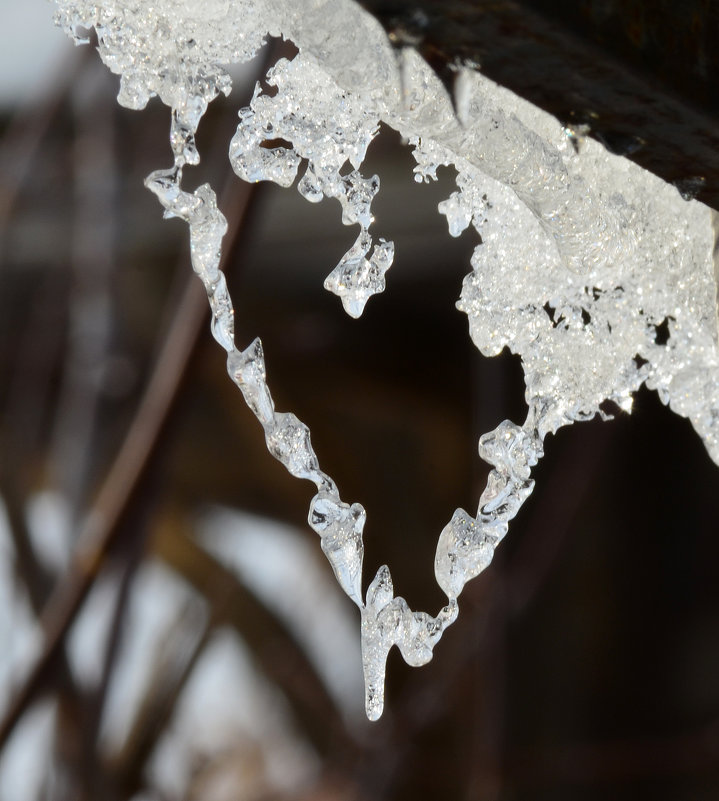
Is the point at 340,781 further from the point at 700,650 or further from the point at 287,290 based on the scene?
the point at 287,290

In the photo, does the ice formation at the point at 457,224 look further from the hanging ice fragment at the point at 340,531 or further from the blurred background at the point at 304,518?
the blurred background at the point at 304,518

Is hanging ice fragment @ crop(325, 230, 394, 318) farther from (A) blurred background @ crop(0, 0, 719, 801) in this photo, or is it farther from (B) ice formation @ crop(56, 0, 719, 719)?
(A) blurred background @ crop(0, 0, 719, 801)

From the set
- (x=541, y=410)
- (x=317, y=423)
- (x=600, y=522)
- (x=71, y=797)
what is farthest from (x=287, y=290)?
(x=541, y=410)

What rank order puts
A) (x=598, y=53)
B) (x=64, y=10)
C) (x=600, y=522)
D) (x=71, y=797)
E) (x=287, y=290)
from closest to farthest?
(x=598, y=53) < (x=64, y=10) < (x=71, y=797) < (x=287, y=290) < (x=600, y=522)

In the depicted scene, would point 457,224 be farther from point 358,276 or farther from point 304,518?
point 304,518

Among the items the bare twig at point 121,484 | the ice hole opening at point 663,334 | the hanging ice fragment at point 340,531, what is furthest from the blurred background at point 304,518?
the hanging ice fragment at point 340,531
